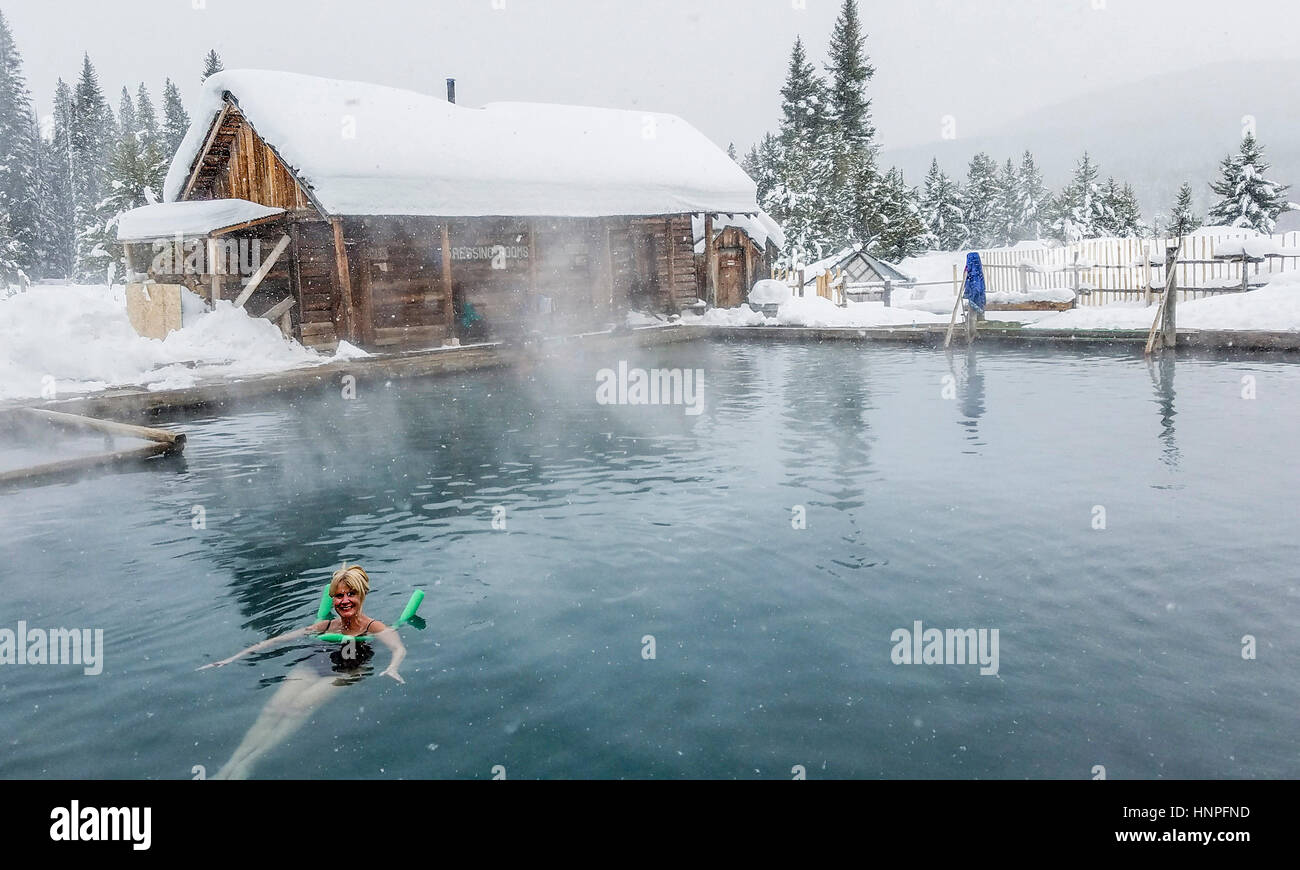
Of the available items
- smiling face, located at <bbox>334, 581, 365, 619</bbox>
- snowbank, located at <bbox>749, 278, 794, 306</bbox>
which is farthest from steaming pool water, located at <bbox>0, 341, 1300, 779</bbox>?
snowbank, located at <bbox>749, 278, 794, 306</bbox>

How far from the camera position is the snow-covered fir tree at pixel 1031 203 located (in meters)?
84.7

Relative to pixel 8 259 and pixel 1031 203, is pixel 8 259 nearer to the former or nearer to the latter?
pixel 8 259

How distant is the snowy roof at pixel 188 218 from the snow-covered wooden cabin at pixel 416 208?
62 millimetres

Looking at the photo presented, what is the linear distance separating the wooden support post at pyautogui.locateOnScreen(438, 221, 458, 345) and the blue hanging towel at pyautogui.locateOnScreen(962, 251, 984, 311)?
11.4m

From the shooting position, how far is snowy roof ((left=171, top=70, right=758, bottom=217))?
19.9m

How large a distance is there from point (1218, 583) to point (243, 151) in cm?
2128

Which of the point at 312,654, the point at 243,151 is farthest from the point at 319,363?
the point at 312,654

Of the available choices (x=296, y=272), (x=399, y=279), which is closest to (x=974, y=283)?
(x=399, y=279)

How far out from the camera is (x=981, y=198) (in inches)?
2933

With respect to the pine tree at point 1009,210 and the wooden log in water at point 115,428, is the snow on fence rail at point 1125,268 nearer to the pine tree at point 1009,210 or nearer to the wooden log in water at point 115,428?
the wooden log in water at point 115,428

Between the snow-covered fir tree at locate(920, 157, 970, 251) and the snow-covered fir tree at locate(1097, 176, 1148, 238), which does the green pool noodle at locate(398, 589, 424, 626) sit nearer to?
the snow-covered fir tree at locate(920, 157, 970, 251)

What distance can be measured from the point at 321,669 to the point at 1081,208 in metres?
78.0

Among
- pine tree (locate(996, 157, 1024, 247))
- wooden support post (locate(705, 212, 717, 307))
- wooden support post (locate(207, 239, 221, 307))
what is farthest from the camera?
pine tree (locate(996, 157, 1024, 247))
